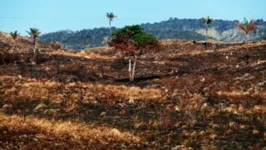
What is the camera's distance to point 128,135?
69.6 feet

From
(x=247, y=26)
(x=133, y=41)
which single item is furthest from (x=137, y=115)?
(x=247, y=26)

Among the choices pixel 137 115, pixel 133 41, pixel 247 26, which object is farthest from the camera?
pixel 247 26

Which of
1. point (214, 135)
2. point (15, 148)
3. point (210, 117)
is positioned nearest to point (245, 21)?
point (210, 117)

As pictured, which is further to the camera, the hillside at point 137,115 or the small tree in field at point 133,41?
the small tree in field at point 133,41

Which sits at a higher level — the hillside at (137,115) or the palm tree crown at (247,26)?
the palm tree crown at (247,26)

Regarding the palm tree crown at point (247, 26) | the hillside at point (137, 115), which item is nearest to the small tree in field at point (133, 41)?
the hillside at point (137, 115)

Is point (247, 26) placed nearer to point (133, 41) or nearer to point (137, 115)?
point (133, 41)

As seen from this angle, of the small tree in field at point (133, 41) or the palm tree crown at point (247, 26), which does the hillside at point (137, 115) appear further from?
the palm tree crown at point (247, 26)

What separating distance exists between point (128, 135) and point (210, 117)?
7.73 meters

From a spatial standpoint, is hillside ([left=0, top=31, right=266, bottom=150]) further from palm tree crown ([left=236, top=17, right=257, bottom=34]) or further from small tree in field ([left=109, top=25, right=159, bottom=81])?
palm tree crown ([left=236, top=17, right=257, bottom=34])

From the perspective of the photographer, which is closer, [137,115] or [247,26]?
[137,115]

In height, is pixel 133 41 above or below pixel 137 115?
above

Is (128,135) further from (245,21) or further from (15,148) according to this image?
(245,21)

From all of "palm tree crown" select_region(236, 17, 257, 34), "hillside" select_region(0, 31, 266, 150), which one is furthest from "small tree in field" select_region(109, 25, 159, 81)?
"palm tree crown" select_region(236, 17, 257, 34)
